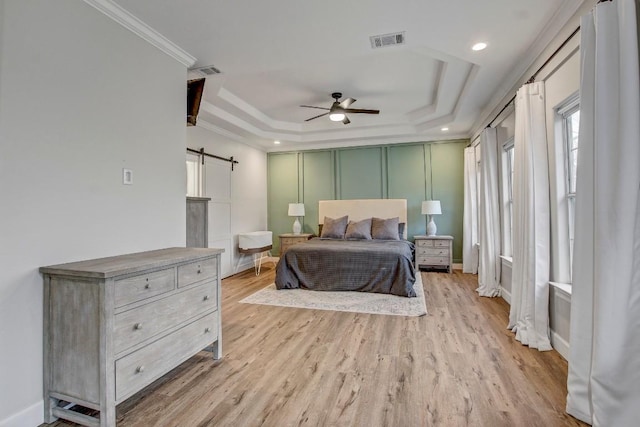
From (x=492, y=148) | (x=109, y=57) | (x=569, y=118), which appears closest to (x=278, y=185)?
(x=492, y=148)

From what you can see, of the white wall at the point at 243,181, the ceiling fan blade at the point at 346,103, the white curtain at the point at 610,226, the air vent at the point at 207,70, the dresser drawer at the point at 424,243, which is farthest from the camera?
the dresser drawer at the point at 424,243

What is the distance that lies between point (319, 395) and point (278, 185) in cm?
560

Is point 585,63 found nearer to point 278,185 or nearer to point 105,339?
point 105,339

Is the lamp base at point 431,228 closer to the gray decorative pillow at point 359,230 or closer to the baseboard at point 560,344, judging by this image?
the gray decorative pillow at point 359,230

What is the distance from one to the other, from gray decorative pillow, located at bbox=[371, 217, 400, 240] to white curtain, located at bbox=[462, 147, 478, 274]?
1231 mm

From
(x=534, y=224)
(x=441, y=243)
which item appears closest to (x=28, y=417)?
(x=534, y=224)

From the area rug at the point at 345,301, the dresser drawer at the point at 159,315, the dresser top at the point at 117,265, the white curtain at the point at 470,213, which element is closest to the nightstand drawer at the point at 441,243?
the white curtain at the point at 470,213

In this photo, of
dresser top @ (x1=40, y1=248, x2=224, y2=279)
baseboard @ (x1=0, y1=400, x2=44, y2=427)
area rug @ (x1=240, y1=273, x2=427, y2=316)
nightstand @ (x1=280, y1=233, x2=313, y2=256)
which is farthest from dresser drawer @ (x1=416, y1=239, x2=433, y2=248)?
baseboard @ (x1=0, y1=400, x2=44, y2=427)

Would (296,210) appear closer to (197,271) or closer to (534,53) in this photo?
(197,271)

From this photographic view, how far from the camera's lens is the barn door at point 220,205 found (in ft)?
17.1

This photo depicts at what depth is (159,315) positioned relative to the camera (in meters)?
1.94

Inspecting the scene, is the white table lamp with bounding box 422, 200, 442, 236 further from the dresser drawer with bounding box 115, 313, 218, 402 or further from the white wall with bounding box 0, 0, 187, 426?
the white wall with bounding box 0, 0, 187, 426

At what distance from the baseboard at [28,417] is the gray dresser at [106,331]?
0.03 m

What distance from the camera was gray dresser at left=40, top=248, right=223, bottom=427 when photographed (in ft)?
5.33
